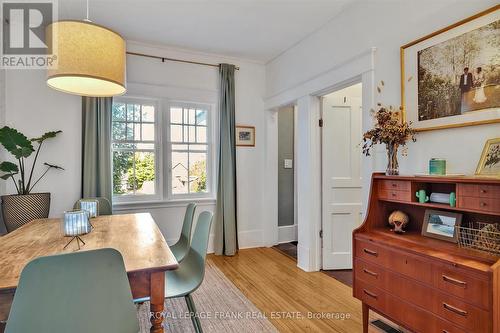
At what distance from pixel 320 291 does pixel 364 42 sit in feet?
7.99

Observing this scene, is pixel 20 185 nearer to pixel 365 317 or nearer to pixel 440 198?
pixel 365 317

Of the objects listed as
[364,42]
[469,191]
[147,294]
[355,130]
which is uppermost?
[364,42]

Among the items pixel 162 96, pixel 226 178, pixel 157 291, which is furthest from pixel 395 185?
pixel 162 96

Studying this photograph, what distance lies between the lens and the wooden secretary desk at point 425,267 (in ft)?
4.52

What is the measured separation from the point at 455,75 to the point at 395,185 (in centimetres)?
Answer: 83

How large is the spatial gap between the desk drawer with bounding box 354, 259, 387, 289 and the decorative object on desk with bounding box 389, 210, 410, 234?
1.01 ft

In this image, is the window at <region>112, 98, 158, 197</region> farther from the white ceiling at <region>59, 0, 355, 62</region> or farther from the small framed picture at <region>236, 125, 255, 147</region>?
the small framed picture at <region>236, 125, 255, 147</region>

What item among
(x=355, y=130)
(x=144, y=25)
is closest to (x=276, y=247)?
(x=355, y=130)

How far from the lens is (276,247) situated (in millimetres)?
4453

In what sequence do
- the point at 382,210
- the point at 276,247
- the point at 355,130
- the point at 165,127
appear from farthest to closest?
the point at 276,247, the point at 165,127, the point at 355,130, the point at 382,210

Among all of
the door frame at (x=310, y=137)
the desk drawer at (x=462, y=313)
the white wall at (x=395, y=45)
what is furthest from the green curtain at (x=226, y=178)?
the desk drawer at (x=462, y=313)

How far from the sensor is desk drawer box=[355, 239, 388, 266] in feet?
6.18

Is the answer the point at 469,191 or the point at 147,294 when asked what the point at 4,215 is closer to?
the point at 147,294

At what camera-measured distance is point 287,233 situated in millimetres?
4844
